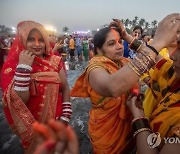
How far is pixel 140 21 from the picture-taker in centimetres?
10288

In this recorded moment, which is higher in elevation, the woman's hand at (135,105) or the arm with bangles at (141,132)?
the woman's hand at (135,105)

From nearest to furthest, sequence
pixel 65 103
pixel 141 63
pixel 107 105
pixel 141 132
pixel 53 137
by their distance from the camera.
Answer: pixel 53 137, pixel 141 63, pixel 141 132, pixel 107 105, pixel 65 103

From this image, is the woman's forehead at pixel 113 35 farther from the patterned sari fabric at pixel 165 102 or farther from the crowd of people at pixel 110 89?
the patterned sari fabric at pixel 165 102

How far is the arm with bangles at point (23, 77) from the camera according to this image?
2.10 metres

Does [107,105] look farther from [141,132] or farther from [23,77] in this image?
[23,77]

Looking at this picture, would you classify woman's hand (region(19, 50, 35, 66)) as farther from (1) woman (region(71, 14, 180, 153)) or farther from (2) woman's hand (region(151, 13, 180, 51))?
(2) woman's hand (region(151, 13, 180, 51))

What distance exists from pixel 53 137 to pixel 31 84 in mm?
1626

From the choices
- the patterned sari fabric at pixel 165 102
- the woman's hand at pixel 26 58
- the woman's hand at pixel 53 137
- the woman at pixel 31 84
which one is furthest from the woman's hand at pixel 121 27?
the woman's hand at pixel 53 137

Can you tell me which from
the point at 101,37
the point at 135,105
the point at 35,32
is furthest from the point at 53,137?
the point at 35,32

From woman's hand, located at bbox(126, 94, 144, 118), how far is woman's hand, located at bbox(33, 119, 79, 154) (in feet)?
3.48

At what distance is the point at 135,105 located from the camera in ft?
5.96

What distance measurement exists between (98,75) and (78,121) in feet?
12.6

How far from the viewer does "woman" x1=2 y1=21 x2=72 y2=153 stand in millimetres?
2170

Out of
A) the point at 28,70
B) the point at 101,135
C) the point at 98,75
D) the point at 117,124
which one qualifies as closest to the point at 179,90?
the point at 98,75
